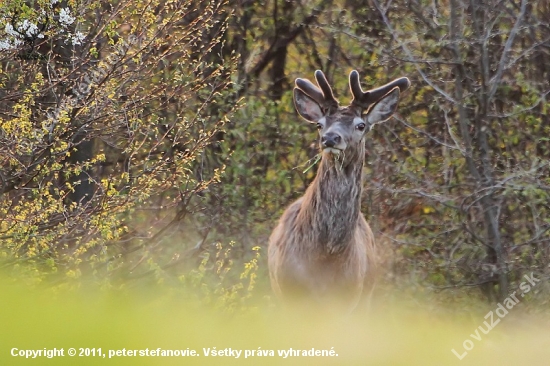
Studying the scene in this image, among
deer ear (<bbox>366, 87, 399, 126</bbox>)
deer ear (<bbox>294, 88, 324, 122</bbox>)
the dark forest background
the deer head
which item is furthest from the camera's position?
deer ear (<bbox>294, 88, 324, 122</bbox>)

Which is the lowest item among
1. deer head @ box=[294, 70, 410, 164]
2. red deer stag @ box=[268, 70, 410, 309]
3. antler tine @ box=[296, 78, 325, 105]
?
red deer stag @ box=[268, 70, 410, 309]

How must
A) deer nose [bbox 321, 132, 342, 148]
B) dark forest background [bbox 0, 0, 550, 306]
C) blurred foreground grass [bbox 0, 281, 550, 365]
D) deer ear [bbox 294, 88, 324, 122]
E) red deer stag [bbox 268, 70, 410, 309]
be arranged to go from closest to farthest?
1. blurred foreground grass [bbox 0, 281, 550, 365]
2. deer nose [bbox 321, 132, 342, 148]
3. red deer stag [bbox 268, 70, 410, 309]
4. dark forest background [bbox 0, 0, 550, 306]
5. deer ear [bbox 294, 88, 324, 122]

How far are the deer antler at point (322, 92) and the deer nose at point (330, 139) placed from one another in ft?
1.63

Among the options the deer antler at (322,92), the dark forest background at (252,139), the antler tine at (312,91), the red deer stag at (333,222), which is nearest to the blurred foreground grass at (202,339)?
the red deer stag at (333,222)

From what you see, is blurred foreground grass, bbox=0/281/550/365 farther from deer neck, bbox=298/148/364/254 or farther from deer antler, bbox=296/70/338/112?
deer antler, bbox=296/70/338/112

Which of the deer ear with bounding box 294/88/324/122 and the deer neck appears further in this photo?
the deer ear with bounding box 294/88/324/122

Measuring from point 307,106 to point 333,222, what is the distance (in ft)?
3.67

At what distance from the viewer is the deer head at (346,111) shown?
27.7 ft

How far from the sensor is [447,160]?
1184 centimetres

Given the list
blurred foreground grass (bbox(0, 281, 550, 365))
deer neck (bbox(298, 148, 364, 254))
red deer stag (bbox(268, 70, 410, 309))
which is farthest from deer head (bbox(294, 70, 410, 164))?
blurred foreground grass (bbox(0, 281, 550, 365))

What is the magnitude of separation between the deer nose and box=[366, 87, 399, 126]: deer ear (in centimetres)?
66

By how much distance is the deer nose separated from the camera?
27.2 ft

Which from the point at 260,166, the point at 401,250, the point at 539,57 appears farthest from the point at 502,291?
the point at 260,166

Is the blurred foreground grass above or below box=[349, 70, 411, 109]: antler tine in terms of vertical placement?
below
